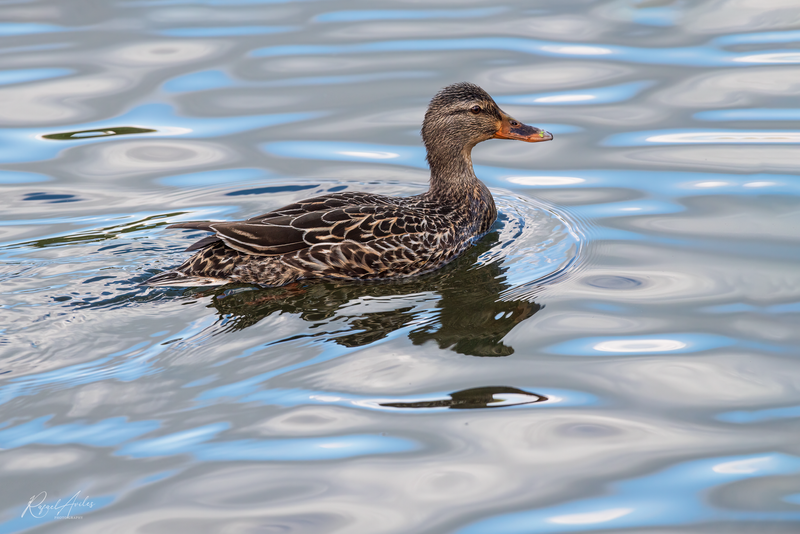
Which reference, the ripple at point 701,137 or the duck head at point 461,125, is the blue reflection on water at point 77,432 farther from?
the ripple at point 701,137

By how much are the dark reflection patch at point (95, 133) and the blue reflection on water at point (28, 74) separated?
6.06ft

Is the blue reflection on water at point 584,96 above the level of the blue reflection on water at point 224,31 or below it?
below

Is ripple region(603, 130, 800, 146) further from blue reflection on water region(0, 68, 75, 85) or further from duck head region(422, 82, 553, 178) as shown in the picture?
blue reflection on water region(0, 68, 75, 85)

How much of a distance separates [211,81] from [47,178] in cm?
310

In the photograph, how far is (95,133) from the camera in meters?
11.2

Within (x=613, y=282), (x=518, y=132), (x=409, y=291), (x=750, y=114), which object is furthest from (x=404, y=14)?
(x=613, y=282)

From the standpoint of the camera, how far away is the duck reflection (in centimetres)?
672

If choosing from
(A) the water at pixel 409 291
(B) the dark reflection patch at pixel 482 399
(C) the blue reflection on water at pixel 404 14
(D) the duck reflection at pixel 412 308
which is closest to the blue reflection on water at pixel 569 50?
(A) the water at pixel 409 291

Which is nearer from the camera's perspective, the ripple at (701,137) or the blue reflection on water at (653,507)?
the blue reflection on water at (653,507)

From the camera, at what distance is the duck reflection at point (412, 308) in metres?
6.72

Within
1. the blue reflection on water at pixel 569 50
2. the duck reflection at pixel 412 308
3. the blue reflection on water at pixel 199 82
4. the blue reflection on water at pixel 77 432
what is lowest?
the blue reflection on water at pixel 77 432

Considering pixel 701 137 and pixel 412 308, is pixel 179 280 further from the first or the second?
pixel 701 137

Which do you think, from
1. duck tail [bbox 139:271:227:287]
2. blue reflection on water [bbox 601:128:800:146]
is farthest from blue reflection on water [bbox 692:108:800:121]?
duck tail [bbox 139:271:227:287]

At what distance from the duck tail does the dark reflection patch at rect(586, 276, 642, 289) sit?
10.3 feet
